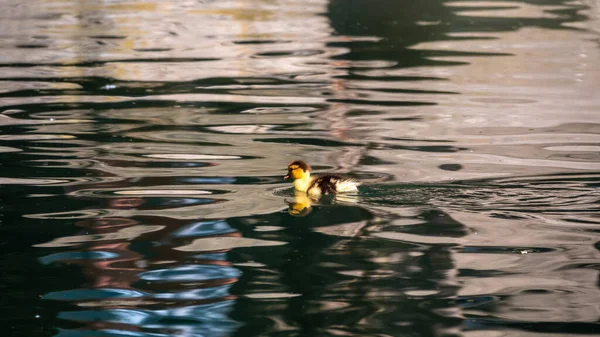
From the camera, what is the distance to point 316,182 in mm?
8625

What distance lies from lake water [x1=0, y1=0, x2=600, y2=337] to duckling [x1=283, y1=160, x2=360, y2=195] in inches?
4.7

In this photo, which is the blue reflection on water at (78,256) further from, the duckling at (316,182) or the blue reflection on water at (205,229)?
the duckling at (316,182)

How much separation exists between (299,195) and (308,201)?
0.15 metres

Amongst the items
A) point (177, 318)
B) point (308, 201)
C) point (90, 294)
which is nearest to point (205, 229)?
point (308, 201)

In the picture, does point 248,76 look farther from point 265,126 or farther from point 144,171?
point 144,171

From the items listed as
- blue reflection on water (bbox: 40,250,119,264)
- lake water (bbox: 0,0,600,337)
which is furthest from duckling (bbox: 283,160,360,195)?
blue reflection on water (bbox: 40,250,119,264)

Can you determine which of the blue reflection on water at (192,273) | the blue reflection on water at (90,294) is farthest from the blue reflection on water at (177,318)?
the blue reflection on water at (192,273)

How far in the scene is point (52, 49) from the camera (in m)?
19.0

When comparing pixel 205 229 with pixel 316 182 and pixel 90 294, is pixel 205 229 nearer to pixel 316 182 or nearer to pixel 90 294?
pixel 316 182

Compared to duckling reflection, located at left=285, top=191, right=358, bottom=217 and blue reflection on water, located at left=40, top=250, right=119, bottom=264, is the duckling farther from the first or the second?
blue reflection on water, located at left=40, top=250, right=119, bottom=264

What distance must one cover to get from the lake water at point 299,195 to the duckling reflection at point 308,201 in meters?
0.03

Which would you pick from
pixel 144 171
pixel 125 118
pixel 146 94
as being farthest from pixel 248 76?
pixel 144 171

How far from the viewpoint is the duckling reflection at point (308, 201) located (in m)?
8.40

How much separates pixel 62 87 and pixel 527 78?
20.6ft
